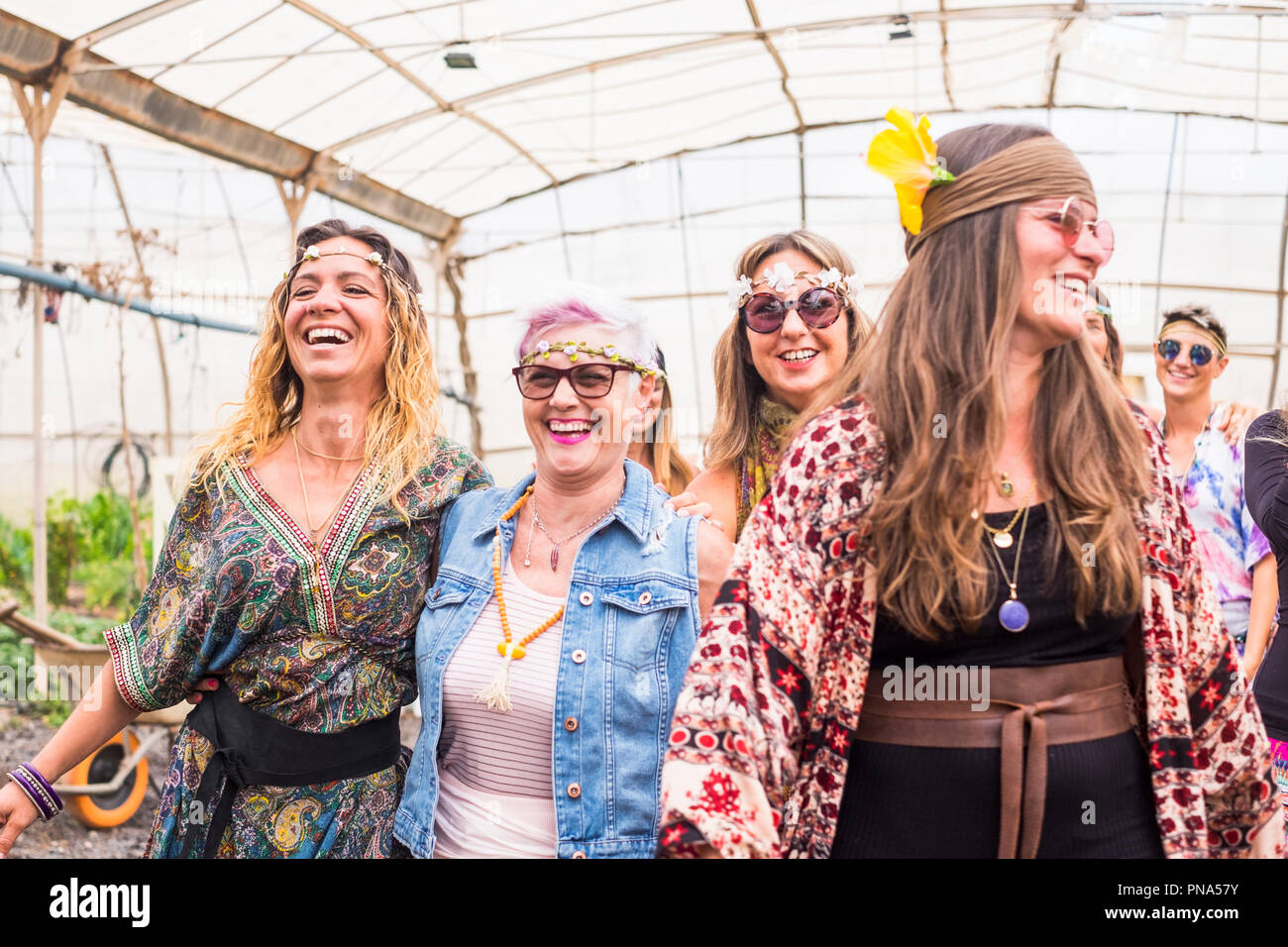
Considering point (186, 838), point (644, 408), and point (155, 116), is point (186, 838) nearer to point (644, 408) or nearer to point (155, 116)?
point (644, 408)

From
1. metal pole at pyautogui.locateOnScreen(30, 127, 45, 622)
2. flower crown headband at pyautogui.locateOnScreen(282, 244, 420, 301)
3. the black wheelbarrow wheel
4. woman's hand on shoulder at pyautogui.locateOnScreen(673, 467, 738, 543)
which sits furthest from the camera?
metal pole at pyautogui.locateOnScreen(30, 127, 45, 622)

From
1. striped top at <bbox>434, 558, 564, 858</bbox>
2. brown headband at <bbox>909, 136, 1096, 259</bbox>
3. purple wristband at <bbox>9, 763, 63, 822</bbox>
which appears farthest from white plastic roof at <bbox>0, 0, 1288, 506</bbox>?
brown headband at <bbox>909, 136, 1096, 259</bbox>

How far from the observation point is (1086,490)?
1.51 m

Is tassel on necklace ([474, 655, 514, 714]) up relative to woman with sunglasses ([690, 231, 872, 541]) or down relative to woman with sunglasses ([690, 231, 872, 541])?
down

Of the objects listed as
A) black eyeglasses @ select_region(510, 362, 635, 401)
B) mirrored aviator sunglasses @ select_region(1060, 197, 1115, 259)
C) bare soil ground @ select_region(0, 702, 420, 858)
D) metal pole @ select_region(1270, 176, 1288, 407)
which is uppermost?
metal pole @ select_region(1270, 176, 1288, 407)

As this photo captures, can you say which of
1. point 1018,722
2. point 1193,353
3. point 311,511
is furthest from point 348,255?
point 1193,353

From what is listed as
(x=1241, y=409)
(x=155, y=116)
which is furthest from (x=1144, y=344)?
(x=155, y=116)

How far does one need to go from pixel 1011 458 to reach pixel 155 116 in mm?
7787

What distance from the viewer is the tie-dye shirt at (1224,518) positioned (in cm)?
329

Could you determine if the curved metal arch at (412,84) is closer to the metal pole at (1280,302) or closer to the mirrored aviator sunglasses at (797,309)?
the mirrored aviator sunglasses at (797,309)

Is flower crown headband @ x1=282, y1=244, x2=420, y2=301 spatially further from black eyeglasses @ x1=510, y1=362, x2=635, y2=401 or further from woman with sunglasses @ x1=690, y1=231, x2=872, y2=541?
woman with sunglasses @ x1=690, y1=231, x2=872, y2=541

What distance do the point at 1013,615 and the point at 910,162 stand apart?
0.68 meters

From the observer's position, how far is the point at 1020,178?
149cm

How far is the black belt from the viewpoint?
6.69 feet
